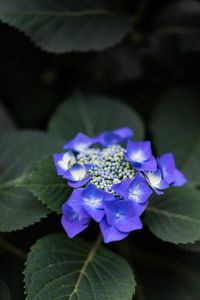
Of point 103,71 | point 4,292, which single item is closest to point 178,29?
point 103,71

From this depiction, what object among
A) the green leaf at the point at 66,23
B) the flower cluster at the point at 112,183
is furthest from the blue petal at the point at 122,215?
the green leaf at the point at 66,23

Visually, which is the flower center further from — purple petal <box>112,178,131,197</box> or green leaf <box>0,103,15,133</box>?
green leaf <box>0,103,15,133</box>

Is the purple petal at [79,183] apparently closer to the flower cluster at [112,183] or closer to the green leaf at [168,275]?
the flower cluster at [112,183]

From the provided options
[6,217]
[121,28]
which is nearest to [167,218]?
[6,217]

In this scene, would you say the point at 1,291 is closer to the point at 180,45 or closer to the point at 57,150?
the point at 57,150

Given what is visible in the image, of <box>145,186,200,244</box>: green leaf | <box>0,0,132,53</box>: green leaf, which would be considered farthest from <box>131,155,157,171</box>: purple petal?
<box>0,0,132,53</box>: green leaf

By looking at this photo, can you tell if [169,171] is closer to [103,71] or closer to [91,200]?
[91,200]
